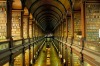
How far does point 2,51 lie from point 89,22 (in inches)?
248

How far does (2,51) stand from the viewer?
8.20 metres

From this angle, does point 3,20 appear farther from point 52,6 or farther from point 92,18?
point 52,6

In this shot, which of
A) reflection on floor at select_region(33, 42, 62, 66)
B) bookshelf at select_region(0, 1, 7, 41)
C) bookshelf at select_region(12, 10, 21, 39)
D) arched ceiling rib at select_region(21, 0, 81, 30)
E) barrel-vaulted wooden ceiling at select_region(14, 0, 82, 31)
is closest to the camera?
bookshelf at select_region(0, 1, 7, 41)

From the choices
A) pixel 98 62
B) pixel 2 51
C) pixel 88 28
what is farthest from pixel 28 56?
pixel 98 62

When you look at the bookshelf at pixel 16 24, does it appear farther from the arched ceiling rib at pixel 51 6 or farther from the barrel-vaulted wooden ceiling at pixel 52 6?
the arched ceiling rib at pixel 51 6

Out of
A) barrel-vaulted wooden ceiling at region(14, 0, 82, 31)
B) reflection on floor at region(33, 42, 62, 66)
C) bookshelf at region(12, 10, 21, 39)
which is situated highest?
barrel-vaulted wooden ceiling at region(14, 0, 82, 31)

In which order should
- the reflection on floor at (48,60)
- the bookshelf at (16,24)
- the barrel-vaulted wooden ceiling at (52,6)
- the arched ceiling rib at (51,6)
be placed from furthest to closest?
the reflection on floor at (48,60) → the arched ceiling rib at (51,6) → the bookshelf at (16,24) → the barrel-vaulted wooden ceiling at (52,6)

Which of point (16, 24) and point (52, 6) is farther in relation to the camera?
point (52, 6)

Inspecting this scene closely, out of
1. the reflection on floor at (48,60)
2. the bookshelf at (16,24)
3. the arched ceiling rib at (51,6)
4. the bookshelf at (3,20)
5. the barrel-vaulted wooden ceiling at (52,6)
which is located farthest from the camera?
the reflection on floor at (48,60)

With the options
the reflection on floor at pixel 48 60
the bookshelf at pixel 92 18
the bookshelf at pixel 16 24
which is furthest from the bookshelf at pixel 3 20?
the reflection on floor at pixel 48 60

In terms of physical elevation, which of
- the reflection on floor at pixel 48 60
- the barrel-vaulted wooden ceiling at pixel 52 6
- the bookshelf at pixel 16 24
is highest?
the barrel-vaulted wooden ceiling at pixel 52 6

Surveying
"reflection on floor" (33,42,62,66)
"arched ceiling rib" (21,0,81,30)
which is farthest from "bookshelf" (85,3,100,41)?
"reflection on floor" (33,42,62,66)

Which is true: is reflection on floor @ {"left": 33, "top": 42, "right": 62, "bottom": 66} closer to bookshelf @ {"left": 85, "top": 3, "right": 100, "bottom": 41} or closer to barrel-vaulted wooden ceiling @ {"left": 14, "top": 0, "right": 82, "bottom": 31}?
barrel-vaulted wooden ceiling @ {"left": 14, "top": 0, "right": 82, "bottom": 31}

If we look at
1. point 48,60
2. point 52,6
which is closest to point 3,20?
point 48,60
